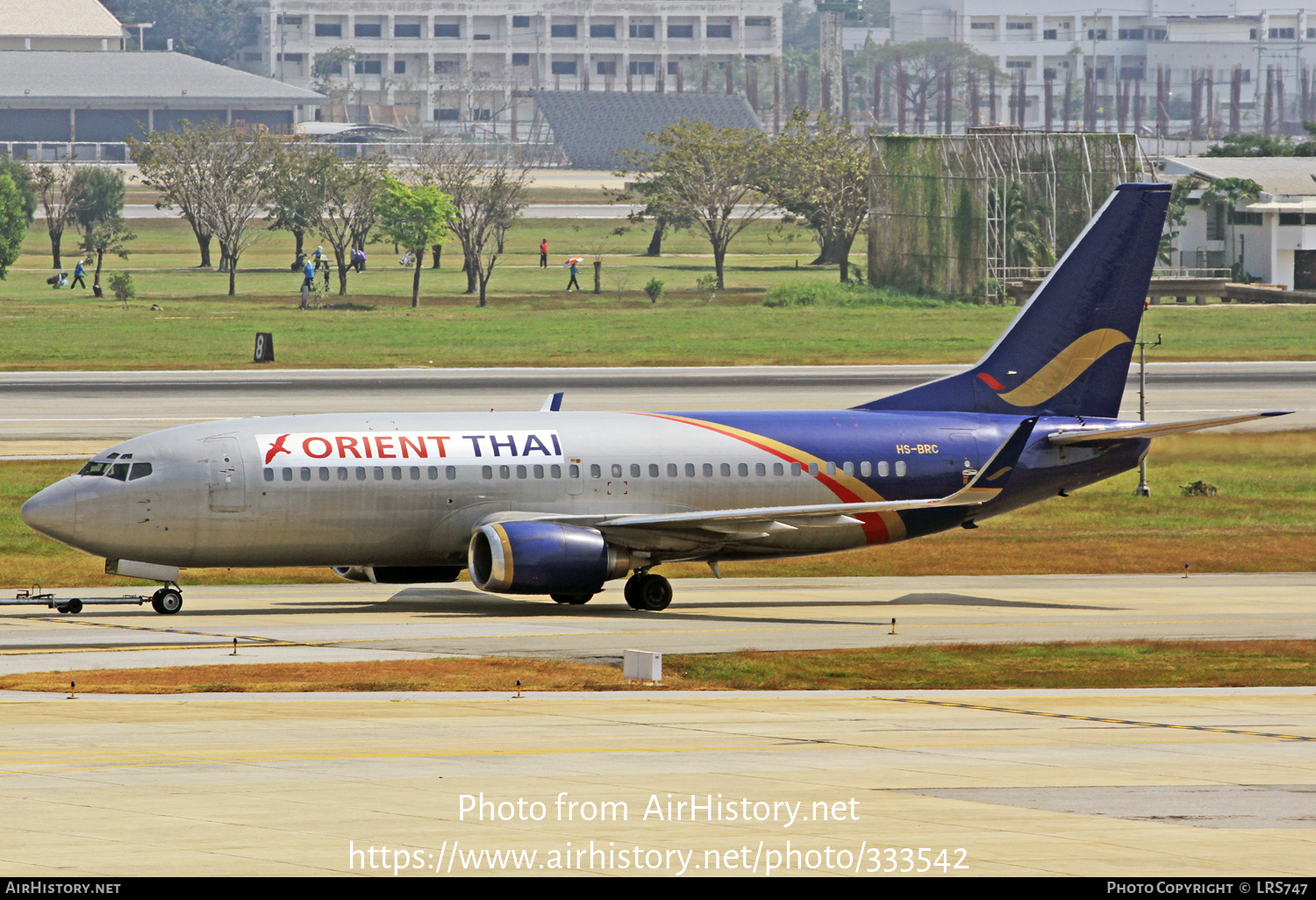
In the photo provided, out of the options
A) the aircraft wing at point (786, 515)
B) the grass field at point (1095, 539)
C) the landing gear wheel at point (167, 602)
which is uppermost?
the aircraft wing at point (786, 515)

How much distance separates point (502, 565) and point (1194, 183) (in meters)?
131

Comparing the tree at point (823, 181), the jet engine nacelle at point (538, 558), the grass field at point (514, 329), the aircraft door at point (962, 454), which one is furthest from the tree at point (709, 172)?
the jet engine nacelle at point (538, 558)

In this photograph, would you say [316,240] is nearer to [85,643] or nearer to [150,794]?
[85,643]

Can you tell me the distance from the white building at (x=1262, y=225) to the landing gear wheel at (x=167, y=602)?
407 ft

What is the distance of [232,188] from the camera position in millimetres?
166000

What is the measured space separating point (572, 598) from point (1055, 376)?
14.4 metres

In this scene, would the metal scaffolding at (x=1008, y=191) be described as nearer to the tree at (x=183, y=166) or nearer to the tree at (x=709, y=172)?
the tree at (x=709, y=172)

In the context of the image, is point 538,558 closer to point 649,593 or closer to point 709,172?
point 649,593

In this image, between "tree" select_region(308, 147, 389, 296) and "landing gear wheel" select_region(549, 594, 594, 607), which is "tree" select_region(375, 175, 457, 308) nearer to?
"tree" select_region(308, 147, 389, 296)

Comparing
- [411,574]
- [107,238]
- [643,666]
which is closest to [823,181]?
[107,238]

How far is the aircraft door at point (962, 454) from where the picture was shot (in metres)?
47.1

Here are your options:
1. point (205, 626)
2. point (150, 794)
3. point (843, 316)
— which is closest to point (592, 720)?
point (150, 794)

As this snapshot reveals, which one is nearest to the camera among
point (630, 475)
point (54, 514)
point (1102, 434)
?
point (54, 514)
